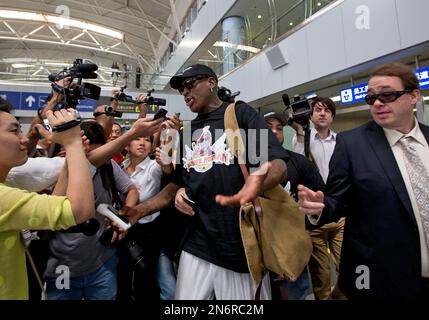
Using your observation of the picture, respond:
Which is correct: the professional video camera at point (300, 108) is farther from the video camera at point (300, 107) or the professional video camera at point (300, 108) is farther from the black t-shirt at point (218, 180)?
the black t-shirt at point (218, 180)

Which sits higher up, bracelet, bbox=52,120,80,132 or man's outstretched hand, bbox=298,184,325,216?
bracelet, bbox=52,120,80,132

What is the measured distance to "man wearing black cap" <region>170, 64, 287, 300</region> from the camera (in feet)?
4.37

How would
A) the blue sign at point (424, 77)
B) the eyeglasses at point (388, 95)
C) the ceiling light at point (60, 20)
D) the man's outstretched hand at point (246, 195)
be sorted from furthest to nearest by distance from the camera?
the ceiling light at point (60, 20) < the blue sign at point (424, 77) < the eyeglasses at point (388, 95) < the man's outstretched hand at point (246, 195)

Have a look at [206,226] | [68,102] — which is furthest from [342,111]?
[68,102]

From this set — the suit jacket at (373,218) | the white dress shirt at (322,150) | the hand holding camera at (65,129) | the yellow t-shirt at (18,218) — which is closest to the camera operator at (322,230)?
the white dress shirt at (322,150)

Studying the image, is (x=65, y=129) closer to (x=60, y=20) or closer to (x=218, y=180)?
(x=218, y=180)

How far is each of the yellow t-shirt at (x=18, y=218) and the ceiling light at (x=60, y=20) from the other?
16.0m

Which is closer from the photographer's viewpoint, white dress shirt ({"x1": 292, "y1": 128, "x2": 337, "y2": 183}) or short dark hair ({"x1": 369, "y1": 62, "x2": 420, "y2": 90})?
short dark hair ({"x1": 369, "y1": 62, "x2": 420, "y2": 90})

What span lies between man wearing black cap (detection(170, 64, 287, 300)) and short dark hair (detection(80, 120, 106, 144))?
2.32ft

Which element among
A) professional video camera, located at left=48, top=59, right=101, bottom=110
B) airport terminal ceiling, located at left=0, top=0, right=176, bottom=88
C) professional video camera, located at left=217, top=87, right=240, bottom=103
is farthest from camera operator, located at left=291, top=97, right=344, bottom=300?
airport terminal ceiling, located at left=0, top=0, right=176, bottom=88

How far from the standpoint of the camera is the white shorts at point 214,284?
4.38 feet

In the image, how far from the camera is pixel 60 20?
14.0 meters

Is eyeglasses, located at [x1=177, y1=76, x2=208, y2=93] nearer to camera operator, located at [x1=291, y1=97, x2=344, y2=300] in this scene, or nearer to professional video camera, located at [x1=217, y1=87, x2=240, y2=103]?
professional video camera, located at [x1=217, y1=87, x2=240, y2=103]

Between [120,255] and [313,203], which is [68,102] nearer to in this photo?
[120,255]
